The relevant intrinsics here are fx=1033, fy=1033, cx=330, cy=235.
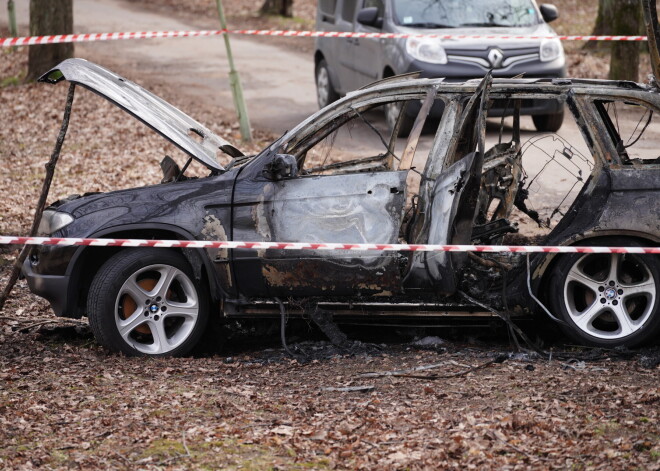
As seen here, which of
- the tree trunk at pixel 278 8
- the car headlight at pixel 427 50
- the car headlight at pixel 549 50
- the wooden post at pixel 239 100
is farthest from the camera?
the tree trunk at pixel 278 8

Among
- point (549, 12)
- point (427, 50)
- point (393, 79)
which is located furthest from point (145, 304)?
point (549, 12)

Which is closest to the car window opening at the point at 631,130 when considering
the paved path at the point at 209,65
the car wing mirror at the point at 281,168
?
the car wing mirror at the point at 281,168

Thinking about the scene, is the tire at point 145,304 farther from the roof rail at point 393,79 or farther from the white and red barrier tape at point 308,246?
the roof rail at point 393,79

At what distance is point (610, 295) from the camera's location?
6570 millimetres

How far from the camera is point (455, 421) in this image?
542 cm

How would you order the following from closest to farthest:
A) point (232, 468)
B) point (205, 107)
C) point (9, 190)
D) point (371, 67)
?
point (232, 468) < point (9, 190) < point (371, 67) < point (205, 107)

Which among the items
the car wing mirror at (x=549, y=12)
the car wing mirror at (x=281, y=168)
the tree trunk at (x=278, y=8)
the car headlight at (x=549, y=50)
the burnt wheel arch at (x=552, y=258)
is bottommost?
the burnt wheel arch at (x=552, y=258)

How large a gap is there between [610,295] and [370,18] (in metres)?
7.99

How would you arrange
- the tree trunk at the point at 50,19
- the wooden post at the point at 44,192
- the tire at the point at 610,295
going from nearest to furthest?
1. the tire at the point at 610,295
2. the wooden post at the point at 44,192
3. the tree trunk at the point at 50,19

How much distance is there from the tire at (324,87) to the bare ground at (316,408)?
883 centimetres

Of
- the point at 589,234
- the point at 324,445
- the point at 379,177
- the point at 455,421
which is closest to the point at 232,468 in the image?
the point at 324,445

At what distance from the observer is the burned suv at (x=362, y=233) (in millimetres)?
6547

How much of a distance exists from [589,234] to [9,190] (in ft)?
25.8

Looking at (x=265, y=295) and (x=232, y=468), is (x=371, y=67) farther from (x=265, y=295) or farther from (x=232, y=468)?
(x=232, y=468)
